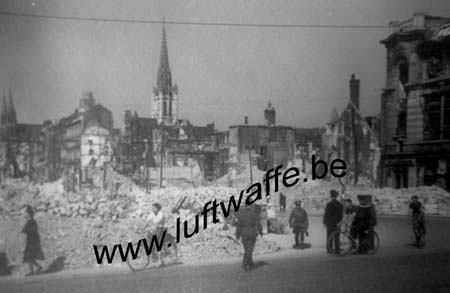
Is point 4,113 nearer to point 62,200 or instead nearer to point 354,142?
point 62,200

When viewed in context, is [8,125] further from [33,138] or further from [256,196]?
[256,196]

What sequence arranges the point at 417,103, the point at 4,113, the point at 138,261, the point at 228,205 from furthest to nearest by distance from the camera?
the point at 417,103 → the point at 228,205 → the point at 138,261 → the point at 4,113

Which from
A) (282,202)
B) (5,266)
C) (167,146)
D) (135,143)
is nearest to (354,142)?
(282,202)

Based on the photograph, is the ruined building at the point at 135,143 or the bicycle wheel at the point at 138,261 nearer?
the bicycle wheel at the point at 138,261

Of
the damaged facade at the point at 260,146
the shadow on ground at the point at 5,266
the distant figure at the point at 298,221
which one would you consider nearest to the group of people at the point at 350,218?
the distant figure at the point at 298,221

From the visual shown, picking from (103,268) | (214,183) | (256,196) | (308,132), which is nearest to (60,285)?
(103,268)

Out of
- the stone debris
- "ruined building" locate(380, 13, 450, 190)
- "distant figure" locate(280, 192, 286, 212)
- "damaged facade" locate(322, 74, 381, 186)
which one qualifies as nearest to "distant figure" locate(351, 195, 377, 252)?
the stone debris

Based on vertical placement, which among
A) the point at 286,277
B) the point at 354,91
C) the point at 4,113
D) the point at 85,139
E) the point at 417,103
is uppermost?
the point at 354,91

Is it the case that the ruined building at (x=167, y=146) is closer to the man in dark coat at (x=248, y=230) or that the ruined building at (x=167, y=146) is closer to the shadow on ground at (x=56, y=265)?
the man in dark coat at (x=248, y=230)
